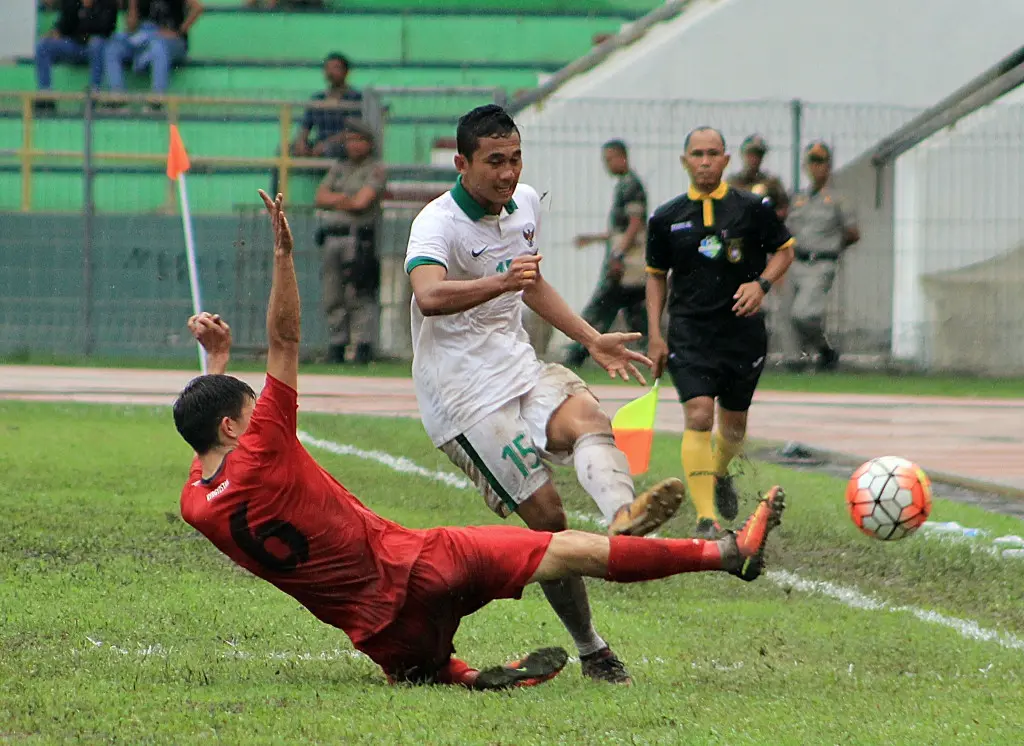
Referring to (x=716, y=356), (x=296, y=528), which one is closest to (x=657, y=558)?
(x=296, y=528)

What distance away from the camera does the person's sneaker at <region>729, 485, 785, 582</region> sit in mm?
5375

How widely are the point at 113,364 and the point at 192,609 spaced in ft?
43.4

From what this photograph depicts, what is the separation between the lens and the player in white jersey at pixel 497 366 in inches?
242

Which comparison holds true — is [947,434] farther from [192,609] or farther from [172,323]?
[172,323]

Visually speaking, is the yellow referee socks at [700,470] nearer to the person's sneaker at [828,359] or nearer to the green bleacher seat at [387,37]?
the person's sneaker at [828,359]

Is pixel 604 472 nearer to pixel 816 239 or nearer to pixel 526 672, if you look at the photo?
pixel 526 672

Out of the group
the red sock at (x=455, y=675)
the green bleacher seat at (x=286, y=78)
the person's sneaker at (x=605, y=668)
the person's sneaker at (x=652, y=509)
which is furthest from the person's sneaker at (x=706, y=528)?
the green bleacher seat at (x=286, y=78)

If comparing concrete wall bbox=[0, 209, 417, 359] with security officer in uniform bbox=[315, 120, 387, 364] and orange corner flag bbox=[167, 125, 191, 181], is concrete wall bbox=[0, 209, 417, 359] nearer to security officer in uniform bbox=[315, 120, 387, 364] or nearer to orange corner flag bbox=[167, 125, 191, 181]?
security officer in uniform bbox=[315, 120, 387, 364]

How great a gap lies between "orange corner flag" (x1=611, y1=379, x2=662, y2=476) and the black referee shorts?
153 centimetres

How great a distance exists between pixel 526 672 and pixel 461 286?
51.5 inches

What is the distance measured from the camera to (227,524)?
5.33m

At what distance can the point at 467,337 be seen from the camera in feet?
20.9

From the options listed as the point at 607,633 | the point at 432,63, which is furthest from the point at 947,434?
the point at 432,63

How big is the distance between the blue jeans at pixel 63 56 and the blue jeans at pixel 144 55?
6.3 inches
